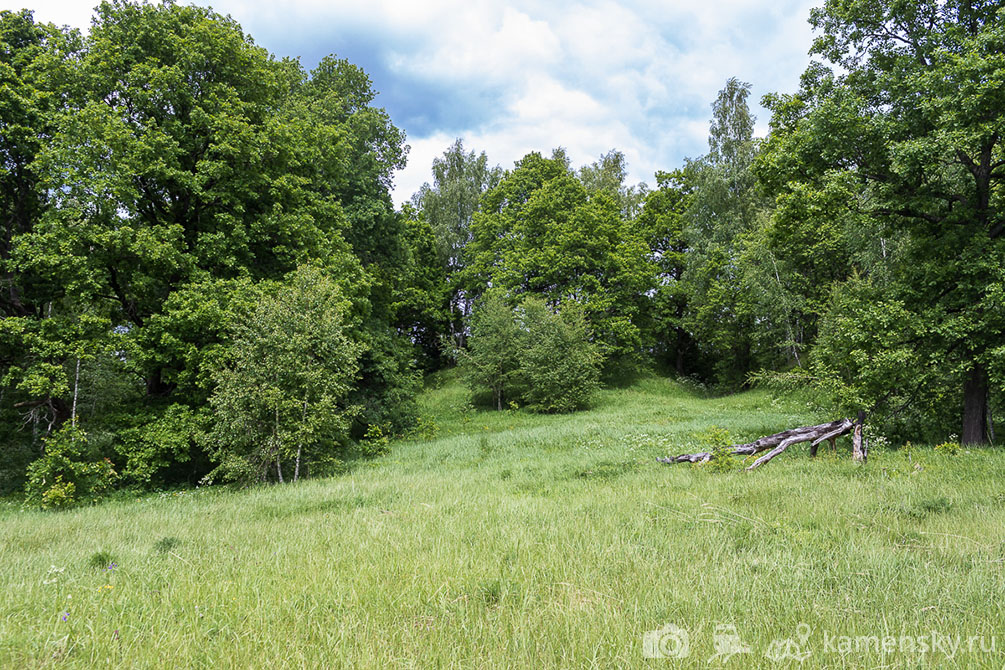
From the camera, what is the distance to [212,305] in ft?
39.6

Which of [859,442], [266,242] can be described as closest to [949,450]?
[859,442]

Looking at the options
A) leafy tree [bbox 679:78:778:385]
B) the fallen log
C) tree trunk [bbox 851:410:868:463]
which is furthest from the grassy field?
leafy tree [bbox 679:78:778:385]

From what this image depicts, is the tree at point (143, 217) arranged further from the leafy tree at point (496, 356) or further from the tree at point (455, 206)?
the tree at point (455, 206)

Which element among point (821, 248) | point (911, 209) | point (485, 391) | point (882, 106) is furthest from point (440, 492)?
point (821, 248)

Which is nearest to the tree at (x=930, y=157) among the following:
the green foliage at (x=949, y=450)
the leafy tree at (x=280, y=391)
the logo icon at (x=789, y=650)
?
the green foliage at (x=949, y=450)

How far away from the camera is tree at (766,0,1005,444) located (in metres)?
8.64

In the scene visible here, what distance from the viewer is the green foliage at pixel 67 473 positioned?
34.5ft

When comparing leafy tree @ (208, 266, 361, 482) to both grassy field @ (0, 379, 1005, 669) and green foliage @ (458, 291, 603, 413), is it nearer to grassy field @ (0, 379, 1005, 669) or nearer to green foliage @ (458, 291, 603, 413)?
grassy field @ (0, 379, 1005, 669)

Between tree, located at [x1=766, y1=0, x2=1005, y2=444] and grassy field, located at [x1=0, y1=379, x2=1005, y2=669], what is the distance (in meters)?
3.02

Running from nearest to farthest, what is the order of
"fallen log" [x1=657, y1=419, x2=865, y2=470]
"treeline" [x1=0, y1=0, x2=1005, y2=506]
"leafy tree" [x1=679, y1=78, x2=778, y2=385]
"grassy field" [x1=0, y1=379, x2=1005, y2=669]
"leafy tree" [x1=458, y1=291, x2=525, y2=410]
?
"grassy field" [x1=0, y1=379, x2=1005, y2=669] < "fallen log" [x1=657, y1=419, x2=865, y2=470] < "treeline" [x1=0, y1=0, x2=1005, y2=506] < "leafy tree" [x1=458, y1=291, x2=525, y2=410] < "leafy tree" [x1=679, y1=78, x2=778, y2=385]

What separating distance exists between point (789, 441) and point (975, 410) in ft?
14.0

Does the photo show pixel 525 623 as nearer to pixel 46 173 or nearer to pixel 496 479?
pixel 496 479

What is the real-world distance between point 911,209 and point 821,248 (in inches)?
675

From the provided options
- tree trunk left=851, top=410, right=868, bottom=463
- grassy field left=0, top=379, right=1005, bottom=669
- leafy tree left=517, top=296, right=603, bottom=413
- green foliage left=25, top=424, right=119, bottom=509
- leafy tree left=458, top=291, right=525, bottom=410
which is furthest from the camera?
leafy tree left=458, top=291, right=525, bottom=410
